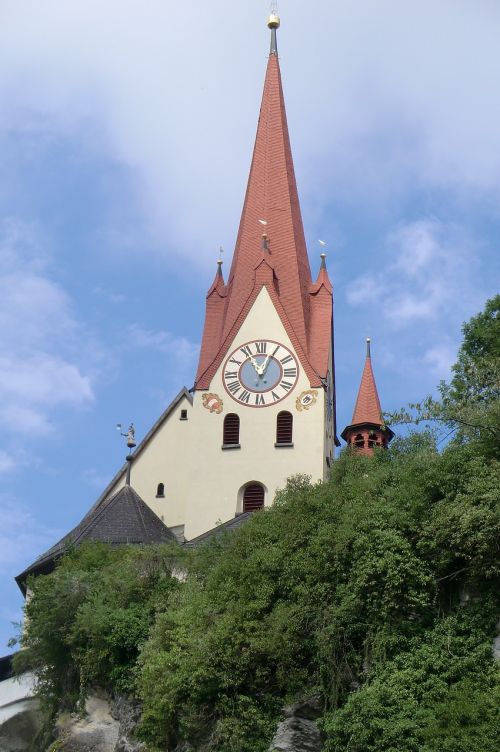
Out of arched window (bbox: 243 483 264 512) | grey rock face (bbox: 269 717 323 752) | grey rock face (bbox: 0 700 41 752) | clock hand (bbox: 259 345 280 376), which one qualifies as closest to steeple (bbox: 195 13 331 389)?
clock hand (bbox: 259 345 280 376)

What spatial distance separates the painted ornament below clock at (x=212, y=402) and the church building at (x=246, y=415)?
0.03 metres

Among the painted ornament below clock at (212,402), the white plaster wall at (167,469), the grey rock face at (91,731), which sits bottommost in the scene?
the grey rock face at (91,731)

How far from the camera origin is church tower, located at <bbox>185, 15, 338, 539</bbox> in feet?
133

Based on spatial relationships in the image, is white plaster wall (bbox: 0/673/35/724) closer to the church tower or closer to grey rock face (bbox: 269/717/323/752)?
the church tower

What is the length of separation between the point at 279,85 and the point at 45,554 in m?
19.3

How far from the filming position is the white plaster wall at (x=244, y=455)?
40.2m

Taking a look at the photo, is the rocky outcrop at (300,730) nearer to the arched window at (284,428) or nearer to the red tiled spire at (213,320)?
the arched window at (284,428)

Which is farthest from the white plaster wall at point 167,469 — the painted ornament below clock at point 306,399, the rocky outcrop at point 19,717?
the rocky outcrop at point 19,717

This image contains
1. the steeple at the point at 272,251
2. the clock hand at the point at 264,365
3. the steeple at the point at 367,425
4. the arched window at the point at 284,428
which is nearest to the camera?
the arched window at the point at 284,428

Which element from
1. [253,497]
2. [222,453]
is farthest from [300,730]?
[222,453]

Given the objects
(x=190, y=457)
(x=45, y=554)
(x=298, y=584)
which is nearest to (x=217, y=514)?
(x=190, y=457)

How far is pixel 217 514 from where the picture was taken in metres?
40.1

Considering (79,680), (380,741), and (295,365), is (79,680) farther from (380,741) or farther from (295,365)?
(295,365)

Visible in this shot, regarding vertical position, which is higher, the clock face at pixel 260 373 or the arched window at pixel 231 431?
the clock face at pixel 260 373
